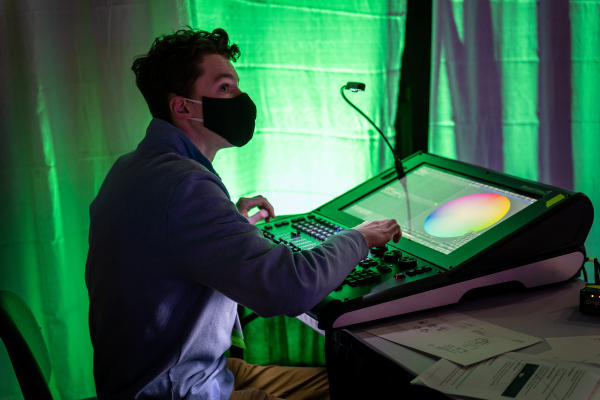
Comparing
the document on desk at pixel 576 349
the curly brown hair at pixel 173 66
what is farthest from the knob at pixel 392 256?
the curly brown hair at pixel 173 66

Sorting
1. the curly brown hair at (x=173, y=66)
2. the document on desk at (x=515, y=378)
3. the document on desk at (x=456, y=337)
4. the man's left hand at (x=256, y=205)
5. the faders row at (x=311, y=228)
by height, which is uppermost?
the curly brown hair at (x=173, y=66)

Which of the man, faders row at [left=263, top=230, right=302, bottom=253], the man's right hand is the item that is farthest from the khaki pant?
the man's right hand

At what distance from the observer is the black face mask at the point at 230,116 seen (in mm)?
1209

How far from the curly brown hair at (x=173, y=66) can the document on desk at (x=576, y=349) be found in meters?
0.96

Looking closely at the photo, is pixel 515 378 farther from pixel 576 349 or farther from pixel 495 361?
pixel 576 349

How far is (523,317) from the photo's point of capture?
103cm

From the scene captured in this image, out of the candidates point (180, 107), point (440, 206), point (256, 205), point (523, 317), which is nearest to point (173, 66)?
point (180, 107)

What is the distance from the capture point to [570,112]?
74.5 inches

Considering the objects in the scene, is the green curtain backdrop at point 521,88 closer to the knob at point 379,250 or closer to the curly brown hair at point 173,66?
the knob at point 379,250

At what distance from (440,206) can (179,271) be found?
735 mm

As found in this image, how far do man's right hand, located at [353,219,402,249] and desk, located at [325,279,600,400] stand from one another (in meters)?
0.17

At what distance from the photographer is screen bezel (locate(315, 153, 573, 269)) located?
1.10 m

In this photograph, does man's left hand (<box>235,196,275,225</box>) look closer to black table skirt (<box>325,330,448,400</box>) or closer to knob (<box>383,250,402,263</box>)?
knob (<box>383,250,402,263</box>)

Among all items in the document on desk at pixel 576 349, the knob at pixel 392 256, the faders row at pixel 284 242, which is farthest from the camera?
the faders row at pixel 284 242
